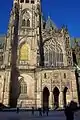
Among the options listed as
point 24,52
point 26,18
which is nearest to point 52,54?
point 24,52

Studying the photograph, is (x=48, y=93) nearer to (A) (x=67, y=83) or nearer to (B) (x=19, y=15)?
(A) (x=67, y=83)

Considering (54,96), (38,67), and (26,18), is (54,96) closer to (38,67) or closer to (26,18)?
(38,67)

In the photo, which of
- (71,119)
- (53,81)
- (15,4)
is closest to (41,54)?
(53,81)

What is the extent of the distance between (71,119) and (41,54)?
33078mm

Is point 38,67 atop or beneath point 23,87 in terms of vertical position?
atop

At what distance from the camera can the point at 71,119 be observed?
11250 millimetres

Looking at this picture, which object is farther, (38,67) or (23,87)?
(23,87)

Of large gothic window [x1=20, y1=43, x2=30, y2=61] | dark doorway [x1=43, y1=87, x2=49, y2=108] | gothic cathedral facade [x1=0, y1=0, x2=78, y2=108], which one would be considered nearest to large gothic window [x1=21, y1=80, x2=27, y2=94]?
gothic cathedral facade [x1=0, y1=0, x2=78, y2=108]

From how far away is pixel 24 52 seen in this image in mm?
44625

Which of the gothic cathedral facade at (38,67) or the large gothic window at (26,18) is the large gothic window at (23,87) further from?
the large gothic window at (26,18)

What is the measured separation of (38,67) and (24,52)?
5777 mm

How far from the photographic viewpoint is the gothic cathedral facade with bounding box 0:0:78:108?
38812mm

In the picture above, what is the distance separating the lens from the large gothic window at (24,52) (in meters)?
44.0

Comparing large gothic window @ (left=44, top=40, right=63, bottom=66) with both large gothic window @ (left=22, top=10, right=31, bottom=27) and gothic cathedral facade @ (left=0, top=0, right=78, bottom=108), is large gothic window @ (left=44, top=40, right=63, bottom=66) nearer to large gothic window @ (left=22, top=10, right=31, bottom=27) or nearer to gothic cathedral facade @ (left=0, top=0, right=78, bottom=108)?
gothic cathedral facade @ (left=0, top=0, right=78, bottom=108)
